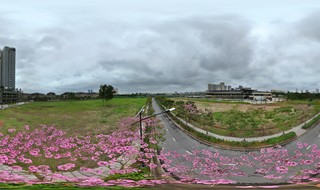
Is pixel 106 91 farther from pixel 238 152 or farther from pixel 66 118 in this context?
pixel 238 152

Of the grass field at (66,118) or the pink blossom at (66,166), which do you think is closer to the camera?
the pink blossom at (66,166)

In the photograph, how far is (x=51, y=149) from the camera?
1152cm

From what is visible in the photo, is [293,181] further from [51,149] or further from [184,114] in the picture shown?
[184,114]

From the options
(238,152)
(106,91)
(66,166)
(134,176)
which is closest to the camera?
(134,176)

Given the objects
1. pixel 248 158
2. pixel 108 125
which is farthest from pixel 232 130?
pixel 108 125

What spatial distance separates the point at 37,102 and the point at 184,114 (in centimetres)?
1633

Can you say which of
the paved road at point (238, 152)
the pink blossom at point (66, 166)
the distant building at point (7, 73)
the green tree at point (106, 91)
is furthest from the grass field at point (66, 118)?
the distant building at point (7, 73)

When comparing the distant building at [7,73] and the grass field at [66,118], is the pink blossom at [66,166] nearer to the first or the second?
the grass field at [66,118]

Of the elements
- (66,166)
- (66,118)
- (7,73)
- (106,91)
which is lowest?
(66,166)

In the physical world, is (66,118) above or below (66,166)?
above

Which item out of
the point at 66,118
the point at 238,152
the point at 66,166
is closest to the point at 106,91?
the point at 66,118

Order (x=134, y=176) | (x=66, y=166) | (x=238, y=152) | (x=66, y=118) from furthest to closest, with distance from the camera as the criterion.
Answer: (x=66, y=118) → (x=238, y=152) → (x=66, y=166) → (x=134, y=176)

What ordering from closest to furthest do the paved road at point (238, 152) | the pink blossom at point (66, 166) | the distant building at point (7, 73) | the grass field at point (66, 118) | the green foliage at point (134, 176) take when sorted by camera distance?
the green foliage at point (134, 176)
the paved road at point (238, 152)
the pink blossom at point (66, 166)
the grass field at point (66, 118)
the distant building at point (7, 73)

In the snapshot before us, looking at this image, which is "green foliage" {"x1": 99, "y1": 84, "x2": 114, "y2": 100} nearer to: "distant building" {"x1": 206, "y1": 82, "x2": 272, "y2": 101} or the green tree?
the green tree
